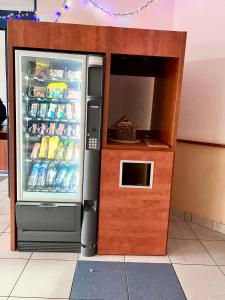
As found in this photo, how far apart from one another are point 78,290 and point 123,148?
1174mm

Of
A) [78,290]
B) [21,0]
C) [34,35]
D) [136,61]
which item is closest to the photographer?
[78,290]

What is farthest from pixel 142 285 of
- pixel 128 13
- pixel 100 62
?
pixel 128 13

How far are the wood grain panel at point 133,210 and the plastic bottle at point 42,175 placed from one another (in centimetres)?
61

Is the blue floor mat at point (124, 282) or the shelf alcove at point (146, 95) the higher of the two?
the shelf alcove at point (146, 95)

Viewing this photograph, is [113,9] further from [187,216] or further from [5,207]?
[5,207]

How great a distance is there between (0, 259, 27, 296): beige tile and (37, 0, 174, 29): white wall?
272cm

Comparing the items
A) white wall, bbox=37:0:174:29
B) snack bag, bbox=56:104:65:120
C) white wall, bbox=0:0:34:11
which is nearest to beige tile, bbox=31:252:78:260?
snack bag, bbox=56:104:65:120

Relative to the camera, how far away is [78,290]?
72.6 inches

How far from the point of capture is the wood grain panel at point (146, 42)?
2061 mm

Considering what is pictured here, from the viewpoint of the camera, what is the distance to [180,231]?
285 cm

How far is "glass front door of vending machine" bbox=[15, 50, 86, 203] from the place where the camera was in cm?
219

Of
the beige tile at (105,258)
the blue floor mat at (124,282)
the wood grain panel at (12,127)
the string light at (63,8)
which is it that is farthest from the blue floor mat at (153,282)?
the string light at (63,8)

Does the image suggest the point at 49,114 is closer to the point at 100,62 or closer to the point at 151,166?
the point at 100,62

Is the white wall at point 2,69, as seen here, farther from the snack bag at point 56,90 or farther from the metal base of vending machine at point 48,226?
the metal base of vending machine at point 48,226
